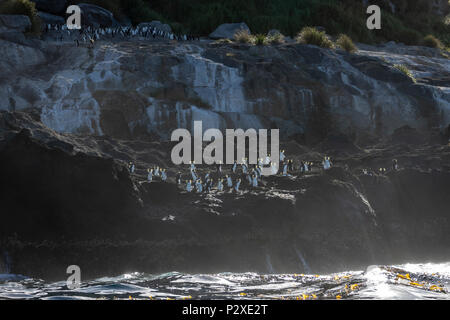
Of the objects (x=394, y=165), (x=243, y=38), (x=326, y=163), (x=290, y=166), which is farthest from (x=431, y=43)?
(x=290, y=166)

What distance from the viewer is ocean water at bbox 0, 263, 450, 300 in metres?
13.8

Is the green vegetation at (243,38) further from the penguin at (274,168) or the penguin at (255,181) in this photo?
the penguin at (255,181)

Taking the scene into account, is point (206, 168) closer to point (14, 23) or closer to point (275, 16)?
point (14, 23)

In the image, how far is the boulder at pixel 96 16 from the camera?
4241 cm

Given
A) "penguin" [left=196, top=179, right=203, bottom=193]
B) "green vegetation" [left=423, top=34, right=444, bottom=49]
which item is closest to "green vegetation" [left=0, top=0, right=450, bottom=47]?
"green vegetation" [left=423, top=34, right=444, bottom=49]

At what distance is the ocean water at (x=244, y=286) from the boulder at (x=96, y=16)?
27919 millimetres

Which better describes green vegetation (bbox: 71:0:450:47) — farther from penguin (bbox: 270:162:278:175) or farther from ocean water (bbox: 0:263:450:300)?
ocean water (bbox: 0:263:450:300)

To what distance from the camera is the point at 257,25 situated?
47750mm

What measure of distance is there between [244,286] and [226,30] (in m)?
29.6

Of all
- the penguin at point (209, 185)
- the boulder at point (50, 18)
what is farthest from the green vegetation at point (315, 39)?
the boulder at point (50, 18)

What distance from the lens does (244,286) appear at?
15.9m

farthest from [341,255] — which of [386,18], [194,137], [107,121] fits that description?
[386,18]

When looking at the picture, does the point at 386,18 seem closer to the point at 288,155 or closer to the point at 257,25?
the point at 257,25

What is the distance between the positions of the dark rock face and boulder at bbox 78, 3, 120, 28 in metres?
20.0
